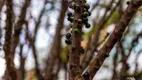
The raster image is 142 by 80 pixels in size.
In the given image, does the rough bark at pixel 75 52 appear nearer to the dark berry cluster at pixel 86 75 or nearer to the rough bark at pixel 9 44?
the dark berry cluster at pixel 86 75

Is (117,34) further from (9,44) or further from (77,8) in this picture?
(9,44)

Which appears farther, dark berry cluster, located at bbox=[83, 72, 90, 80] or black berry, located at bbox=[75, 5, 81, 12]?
black berry, located at bbox=[75, 5, 81, 12]

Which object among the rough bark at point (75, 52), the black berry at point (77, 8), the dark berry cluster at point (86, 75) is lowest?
the dark berry cluster at point (86, 75)

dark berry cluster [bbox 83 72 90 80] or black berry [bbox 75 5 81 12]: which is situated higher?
black berry [bbox 75 5 81 12]

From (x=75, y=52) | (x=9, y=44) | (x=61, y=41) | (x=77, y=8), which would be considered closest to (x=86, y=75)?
(x=75, y=52)

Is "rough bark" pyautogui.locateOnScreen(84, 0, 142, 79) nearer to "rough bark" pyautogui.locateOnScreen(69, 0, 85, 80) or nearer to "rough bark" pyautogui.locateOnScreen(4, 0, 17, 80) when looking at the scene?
"rough bark" pyautogui.locateOnScreen(69, 0, 85, 80)

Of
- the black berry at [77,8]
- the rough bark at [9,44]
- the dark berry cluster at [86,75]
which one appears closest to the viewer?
the dark berry cluster at [86,75]

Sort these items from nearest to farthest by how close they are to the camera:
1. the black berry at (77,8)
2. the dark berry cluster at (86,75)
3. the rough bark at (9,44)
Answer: the dark berry cluster at (86,75)
the black berry at (77,8)
the rough bark at (9,44)

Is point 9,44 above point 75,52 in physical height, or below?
above

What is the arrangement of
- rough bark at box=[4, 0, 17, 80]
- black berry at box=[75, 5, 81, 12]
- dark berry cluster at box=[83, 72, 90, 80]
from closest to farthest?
1. dark berry cluster at box=[83, 72, 90, 80]
2. black berry at box=[75, 5, 81, 12]
3. rough bark at box=[4, 0, 17, 80]

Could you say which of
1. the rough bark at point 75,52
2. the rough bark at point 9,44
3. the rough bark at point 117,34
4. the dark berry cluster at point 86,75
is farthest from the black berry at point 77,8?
the rough bark at point 9,44

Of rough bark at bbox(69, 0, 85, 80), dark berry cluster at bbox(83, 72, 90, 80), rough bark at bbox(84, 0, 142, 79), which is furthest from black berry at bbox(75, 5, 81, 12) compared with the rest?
dark berry cluster at bbox(83, 72, 90, 80)

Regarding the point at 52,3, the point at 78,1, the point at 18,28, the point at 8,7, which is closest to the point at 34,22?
the point at 52,3
